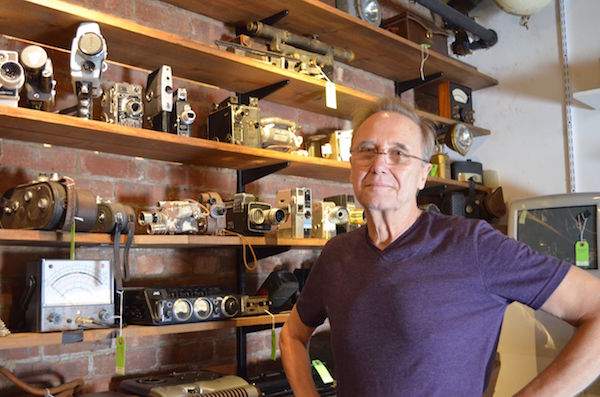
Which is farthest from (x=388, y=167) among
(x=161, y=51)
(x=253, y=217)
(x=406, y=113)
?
(x=161, y=51)

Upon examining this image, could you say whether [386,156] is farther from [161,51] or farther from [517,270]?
[161,51]

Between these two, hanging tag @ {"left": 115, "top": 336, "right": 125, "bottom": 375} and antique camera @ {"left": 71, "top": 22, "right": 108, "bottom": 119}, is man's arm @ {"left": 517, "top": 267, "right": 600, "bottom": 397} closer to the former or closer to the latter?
hanging tag @ {"left": 115, "top": 336, "right": 125, "bottom": 375}

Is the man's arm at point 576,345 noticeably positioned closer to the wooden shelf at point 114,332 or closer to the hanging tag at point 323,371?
the wooden shelf at point 114,332

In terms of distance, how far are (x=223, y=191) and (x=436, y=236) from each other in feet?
4.48

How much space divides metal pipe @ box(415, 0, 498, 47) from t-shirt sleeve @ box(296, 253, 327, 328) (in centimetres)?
194

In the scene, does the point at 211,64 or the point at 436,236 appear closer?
the point at 436,236

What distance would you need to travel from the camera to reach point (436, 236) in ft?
5.25

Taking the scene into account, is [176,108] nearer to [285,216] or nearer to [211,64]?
[211,64]

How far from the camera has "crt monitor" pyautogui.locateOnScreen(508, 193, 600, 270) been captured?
2.99 m

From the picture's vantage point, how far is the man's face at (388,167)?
1682mm

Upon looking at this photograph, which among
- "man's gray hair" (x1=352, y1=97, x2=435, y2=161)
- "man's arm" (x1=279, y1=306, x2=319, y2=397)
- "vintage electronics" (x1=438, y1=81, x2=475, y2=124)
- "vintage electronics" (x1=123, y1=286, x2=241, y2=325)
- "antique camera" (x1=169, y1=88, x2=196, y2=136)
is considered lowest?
"man's arm" (x1=279, y1=306, x2=319, y2=397)

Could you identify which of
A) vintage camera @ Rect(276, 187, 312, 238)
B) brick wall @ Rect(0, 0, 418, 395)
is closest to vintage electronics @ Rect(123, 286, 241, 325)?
brick wall @ Rect(0, 0, 418, 395)

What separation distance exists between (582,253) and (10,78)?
2583mm

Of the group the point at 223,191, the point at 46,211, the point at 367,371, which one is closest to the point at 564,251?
the point at 223,191
